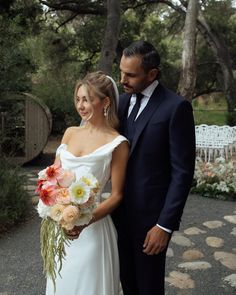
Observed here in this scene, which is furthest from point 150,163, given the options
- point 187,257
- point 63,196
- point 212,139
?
point 212,139

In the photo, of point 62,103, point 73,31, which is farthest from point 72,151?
point 73,31

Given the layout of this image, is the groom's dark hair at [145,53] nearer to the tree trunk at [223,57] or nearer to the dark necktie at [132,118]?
the dark necktie at [132,118]

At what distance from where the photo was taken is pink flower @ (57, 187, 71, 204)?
6.13 ft

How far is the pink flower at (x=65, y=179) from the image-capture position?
1.94 m

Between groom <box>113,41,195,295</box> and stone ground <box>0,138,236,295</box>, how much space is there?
135 centimetres

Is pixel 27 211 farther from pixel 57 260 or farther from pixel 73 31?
pixel 73 31

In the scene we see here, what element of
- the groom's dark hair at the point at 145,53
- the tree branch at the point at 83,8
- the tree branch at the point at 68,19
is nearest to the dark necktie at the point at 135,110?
the groom's dark hair at the point at 145,53

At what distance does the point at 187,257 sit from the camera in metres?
4.22

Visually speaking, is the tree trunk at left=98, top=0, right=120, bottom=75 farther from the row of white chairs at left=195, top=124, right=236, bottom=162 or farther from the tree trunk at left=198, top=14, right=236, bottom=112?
the tree trunk at left=198, top=14, right=236, bottom=112

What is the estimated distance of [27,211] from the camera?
5500mm

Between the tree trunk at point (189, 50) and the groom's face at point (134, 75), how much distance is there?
26.8 ft

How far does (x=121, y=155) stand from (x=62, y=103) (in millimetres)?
10703

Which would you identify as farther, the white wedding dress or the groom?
the white wedding dress

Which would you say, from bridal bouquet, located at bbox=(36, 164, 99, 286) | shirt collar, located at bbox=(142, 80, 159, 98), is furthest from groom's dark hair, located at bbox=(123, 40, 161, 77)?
bridal bouquet, located at bbox=(36, 164, 99, 286)
